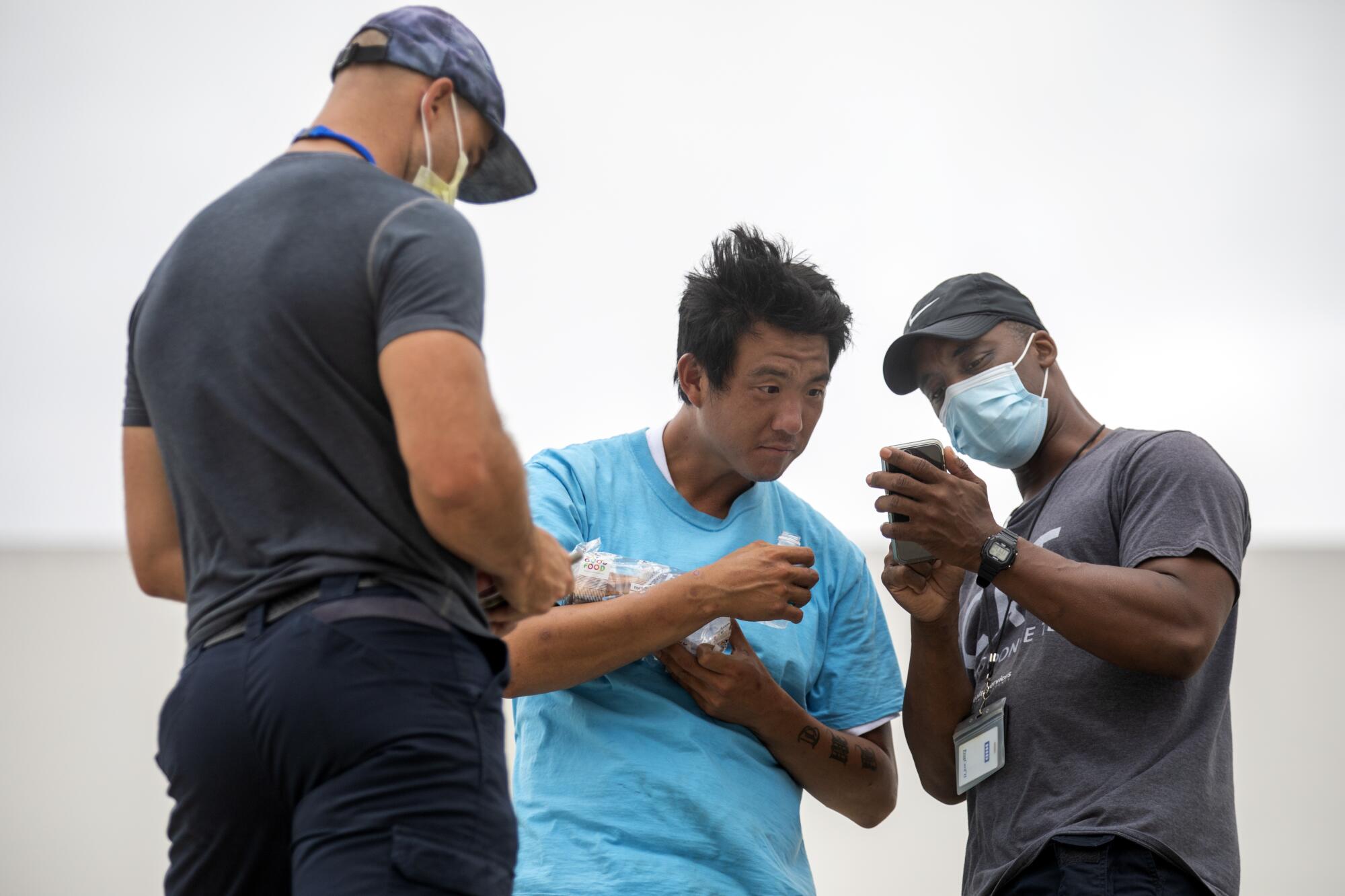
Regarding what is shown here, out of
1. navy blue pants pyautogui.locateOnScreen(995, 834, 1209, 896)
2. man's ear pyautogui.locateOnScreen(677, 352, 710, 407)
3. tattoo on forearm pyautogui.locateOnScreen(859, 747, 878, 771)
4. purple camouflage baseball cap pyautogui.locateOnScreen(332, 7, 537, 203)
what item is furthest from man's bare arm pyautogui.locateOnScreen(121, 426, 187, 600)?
navy blue pants pyautogui.locateOnScreen(995, 834, 1209, 896)

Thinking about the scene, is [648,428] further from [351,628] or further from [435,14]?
[351,628]

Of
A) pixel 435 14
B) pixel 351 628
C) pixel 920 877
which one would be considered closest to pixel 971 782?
pixel 351 628

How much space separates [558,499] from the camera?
1.85 meters

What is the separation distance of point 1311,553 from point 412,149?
3.48 metres

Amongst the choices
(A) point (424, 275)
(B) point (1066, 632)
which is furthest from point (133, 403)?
(B) point (1066, 632)

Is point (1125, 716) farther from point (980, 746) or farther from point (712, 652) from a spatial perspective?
point (712, 652)

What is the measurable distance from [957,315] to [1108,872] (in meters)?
1.03

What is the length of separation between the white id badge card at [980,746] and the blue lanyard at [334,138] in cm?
130

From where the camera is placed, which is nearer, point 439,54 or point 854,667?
Answer: point 439,54

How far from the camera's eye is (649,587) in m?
1.75

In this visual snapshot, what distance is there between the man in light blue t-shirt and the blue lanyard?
2.33 feet

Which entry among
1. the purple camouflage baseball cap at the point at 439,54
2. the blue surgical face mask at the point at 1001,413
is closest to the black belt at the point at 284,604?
the purple camouflage baseball cap at the point at 439,54

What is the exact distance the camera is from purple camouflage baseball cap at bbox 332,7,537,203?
4.08 ft

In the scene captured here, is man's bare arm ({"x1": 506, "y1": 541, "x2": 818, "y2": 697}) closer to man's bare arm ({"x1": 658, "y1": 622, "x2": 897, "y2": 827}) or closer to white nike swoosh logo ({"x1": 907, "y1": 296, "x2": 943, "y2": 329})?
man's bare arm ({"x1": 658, "y1": 622, "x2": 897, "y2": 827})
